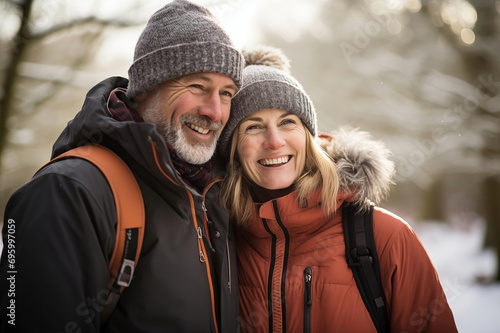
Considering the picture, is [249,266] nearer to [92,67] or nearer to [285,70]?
[285,70]

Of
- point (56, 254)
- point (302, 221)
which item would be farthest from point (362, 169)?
point (56, 254)

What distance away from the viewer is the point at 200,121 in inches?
99.3

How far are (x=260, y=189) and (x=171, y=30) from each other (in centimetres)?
131

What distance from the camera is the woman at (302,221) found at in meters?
2.38

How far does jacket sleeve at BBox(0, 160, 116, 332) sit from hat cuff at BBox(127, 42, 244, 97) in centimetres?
89

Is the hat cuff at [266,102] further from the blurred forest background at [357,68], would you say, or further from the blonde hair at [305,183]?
the blurred forest background at [357,68]

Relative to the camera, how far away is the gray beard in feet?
7.91

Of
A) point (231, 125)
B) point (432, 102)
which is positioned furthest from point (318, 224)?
point (432, 102)

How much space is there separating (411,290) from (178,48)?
2.08 metres

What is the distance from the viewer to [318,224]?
104 inches

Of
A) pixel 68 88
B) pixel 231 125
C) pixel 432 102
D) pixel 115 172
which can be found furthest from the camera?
pixel 432 102

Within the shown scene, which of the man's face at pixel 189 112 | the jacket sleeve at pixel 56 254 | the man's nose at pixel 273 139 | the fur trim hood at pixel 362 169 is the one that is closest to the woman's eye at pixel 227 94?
the man's face at pixel 189 112

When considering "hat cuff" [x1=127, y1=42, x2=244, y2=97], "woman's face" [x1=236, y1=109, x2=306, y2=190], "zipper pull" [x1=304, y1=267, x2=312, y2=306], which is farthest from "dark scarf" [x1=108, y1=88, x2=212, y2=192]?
"zipper pull" [x1=304, y1=267, x2=312, y2=306]

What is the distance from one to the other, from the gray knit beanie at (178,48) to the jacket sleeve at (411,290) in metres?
1.59
